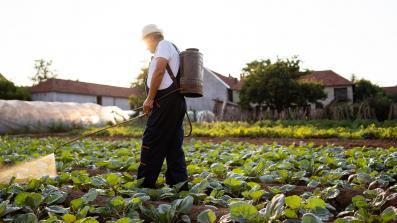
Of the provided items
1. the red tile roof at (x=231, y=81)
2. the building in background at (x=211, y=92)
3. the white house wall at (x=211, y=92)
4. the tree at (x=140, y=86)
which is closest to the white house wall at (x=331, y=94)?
the red tile roof at (x=231, y=81)

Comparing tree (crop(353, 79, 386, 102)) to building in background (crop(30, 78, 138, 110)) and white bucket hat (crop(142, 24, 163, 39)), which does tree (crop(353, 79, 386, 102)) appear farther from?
white bucket hat (crop(142, 24, 163, 39))

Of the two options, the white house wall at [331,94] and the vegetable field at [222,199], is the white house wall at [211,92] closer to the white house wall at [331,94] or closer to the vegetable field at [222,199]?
the white house wall at [331,94]

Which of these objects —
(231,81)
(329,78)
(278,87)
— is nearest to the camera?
(278,87)

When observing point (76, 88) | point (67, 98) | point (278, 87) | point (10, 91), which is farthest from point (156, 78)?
point (76, 88)

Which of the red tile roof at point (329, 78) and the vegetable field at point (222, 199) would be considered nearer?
the vegetable field at point (222, 199)

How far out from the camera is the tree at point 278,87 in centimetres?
2608

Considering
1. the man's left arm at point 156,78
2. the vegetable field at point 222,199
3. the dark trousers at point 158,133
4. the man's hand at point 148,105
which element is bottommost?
the vegetable field at point 222,199

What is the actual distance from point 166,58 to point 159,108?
464mm

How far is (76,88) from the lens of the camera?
143ft

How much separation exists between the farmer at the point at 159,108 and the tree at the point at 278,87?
74.6ft

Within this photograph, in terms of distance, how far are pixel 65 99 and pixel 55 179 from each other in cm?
3977

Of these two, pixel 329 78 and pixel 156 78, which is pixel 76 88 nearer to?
pixel 329 78

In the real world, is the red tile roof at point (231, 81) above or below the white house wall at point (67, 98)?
above

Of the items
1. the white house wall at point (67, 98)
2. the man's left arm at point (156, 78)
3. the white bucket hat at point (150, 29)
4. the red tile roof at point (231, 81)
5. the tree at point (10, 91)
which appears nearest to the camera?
the man's left arm at point (156, 78)
